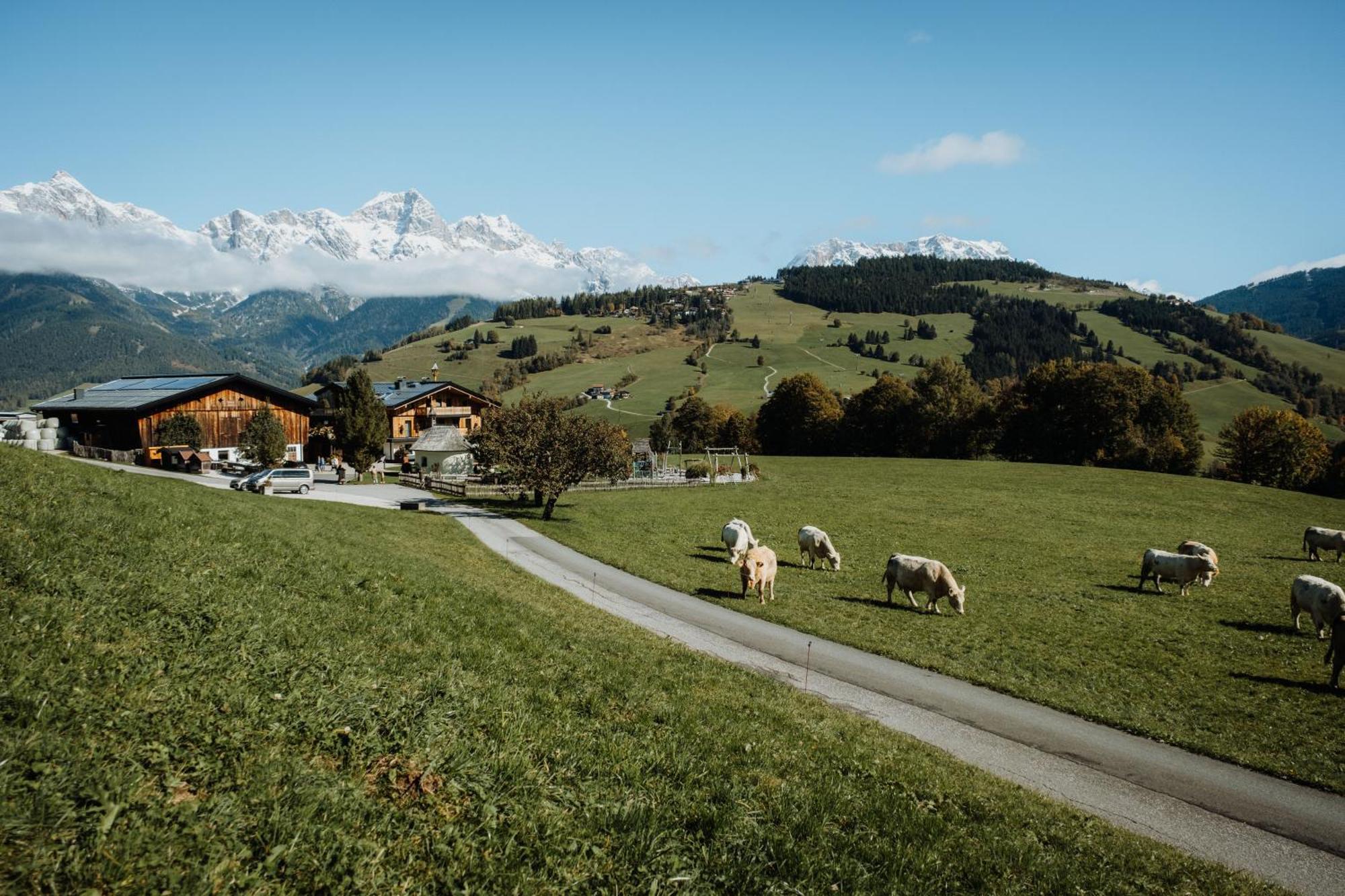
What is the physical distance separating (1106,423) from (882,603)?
251 ft

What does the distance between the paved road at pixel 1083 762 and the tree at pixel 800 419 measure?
86777mm

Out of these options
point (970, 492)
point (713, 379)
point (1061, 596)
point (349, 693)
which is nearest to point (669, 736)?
point (349, 693)

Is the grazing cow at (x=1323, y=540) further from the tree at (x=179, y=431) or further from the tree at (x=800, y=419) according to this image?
the tree at (x=179, y=431)

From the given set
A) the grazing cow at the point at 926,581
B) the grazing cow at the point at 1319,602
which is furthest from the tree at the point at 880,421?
the grazing cow at the point at 926,581

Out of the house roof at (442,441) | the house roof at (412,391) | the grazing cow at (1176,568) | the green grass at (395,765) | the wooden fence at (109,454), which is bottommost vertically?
the grazing cow at (1176,568)

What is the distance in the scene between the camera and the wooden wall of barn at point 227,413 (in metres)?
70.4

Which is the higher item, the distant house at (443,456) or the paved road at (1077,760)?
the distant house at (443,456)

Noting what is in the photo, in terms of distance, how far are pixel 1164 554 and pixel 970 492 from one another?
31955 millimetres

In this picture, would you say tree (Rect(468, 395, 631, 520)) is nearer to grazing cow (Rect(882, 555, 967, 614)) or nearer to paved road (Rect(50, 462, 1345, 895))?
paved road (Rect(50, 462, 1345, 895))

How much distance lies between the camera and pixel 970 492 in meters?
60.7

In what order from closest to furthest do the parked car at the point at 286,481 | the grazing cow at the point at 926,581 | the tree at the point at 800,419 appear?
the grazing cow at the point at 926,581 < the parked car at the point at 286,481 < the tree at the point at 800,419

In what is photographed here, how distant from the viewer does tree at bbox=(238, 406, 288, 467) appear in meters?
69.9

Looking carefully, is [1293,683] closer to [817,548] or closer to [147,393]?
[817,548]

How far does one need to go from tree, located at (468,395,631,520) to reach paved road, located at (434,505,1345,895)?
23.6 metres
